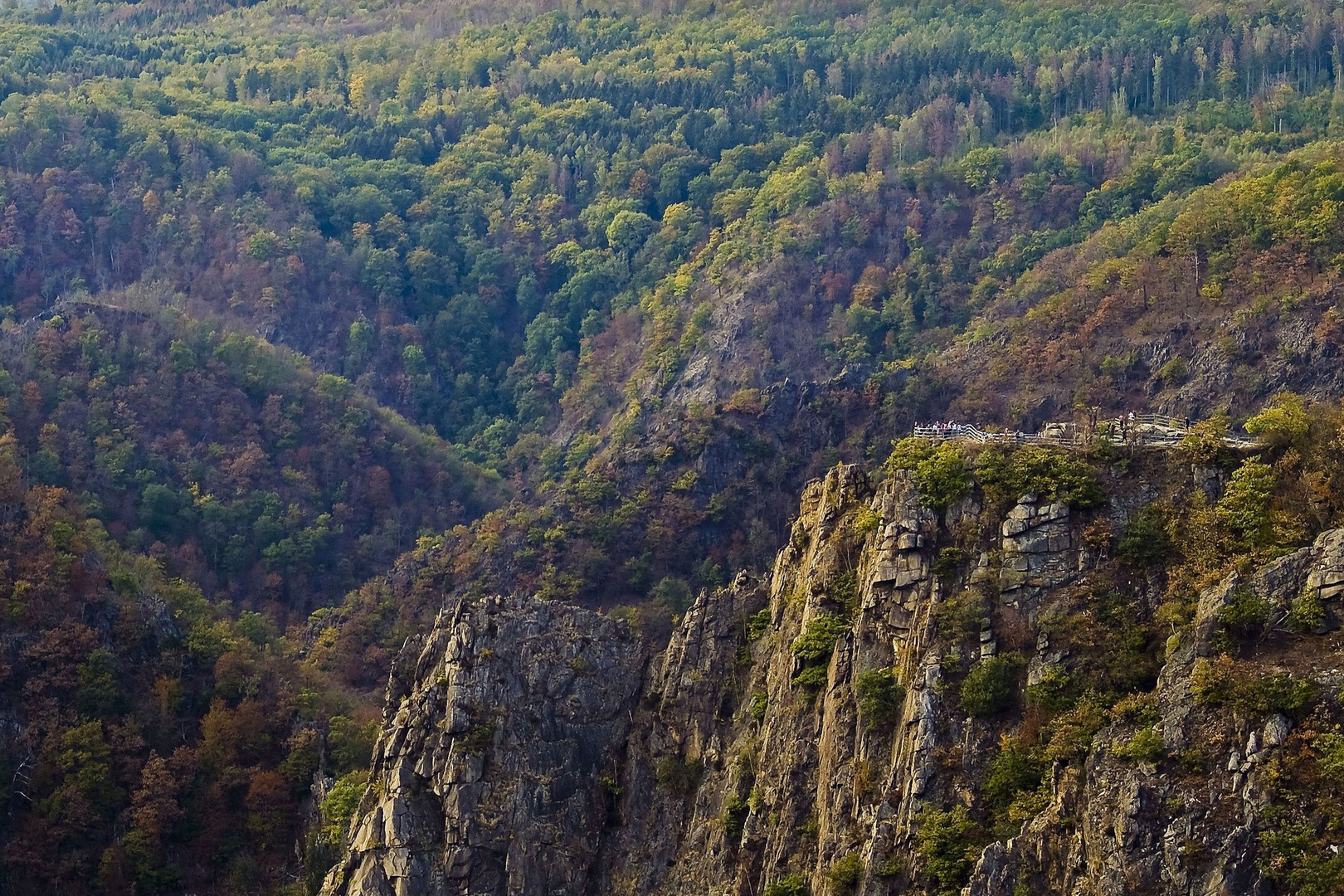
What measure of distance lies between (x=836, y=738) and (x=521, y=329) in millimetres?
111624

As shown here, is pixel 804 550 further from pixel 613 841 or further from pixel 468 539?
pixel 468 539

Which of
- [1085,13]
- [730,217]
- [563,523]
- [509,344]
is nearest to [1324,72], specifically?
[1085,13]

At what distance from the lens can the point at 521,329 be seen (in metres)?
168

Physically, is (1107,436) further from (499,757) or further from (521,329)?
(521,329)

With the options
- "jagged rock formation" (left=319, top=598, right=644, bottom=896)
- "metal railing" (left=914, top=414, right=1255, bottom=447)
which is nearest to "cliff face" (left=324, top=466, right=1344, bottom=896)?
"jagged rock formation" (left=319, top=598, right=644, bottom=896)

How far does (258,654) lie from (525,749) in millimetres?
32731

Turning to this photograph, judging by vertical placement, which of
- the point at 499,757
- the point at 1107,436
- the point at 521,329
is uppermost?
the point at 1107,436

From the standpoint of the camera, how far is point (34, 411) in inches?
4710

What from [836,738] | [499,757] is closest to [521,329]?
[499,757]

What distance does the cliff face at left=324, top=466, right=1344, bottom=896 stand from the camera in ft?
161

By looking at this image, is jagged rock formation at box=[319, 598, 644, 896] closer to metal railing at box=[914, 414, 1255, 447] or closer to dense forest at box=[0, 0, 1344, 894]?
dense forest at box=[0, 0, 1344, 894]

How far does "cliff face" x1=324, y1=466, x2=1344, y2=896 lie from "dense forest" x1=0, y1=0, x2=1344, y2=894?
6.50 meters

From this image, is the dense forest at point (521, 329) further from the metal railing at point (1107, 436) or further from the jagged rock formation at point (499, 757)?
the jagged rock formation at point (499, 757)

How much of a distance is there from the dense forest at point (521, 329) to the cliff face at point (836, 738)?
6502 millimetres
